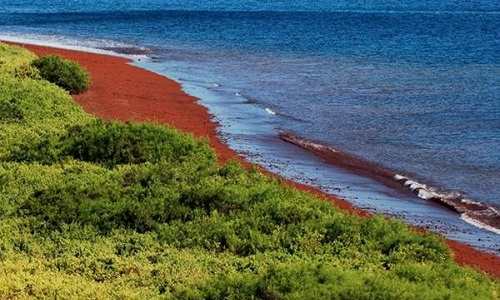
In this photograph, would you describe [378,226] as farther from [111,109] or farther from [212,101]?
[212,101]

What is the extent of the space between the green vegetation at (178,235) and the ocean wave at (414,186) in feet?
14.2

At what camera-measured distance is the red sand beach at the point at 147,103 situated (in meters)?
22.6

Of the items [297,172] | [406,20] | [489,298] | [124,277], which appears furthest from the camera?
[406,20]

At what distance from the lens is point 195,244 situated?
11.1 meters

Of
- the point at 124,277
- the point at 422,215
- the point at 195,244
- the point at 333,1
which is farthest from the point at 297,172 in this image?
the point at 333,1

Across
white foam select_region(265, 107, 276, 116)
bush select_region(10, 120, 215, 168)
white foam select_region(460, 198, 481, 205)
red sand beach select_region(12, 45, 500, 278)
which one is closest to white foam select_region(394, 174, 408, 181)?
white foam select_region(460, 198, 481, 205)

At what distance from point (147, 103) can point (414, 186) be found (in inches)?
483

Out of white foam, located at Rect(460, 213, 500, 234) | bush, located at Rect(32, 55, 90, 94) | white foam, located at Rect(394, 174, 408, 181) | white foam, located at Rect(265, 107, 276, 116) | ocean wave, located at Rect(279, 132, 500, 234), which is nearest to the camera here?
white foam, located at Rect(460, 213, 500, 234)

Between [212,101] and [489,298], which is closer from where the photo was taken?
[489,298]

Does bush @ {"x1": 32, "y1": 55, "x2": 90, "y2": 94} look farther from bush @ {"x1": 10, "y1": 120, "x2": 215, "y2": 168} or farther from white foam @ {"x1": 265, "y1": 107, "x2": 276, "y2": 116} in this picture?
bush @ {"x1": 10, "y1": 120, "x2": 215, "y2": 168}

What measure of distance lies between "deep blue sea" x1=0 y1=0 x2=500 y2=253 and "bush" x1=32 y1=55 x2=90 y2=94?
179 inches

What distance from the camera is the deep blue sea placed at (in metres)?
18.7

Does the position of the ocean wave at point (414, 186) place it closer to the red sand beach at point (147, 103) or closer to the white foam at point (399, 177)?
the white foam at point (399, 177)

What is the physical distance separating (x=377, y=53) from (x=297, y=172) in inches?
1307
